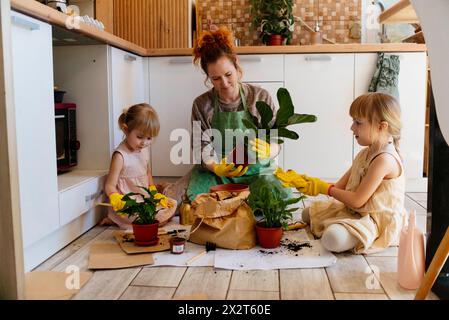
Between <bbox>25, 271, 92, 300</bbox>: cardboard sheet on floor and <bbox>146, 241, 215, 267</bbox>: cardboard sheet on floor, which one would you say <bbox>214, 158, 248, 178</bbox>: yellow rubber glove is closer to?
<bbox>146, 241, 215, 267</bbox>: cardboard sheet on floor

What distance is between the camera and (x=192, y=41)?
328 centimetres

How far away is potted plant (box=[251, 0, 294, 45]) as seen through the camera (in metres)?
3.08

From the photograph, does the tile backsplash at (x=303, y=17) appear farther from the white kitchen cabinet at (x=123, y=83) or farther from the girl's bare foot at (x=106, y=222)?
the girl's bare foot at (x=106, y=222)

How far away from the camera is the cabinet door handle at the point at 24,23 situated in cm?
141

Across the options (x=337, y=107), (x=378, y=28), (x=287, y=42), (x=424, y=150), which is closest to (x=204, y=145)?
(x=337, y=107)

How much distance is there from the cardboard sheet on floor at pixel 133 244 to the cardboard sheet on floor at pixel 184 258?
0.10ft

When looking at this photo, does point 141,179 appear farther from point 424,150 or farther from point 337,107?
point 424,150

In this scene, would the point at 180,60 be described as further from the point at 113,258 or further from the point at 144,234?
the point at 113,258

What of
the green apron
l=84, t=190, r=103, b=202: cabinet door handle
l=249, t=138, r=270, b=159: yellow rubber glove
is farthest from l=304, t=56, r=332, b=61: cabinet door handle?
l=84, t=190, r=103, b=202: cabinet door handle

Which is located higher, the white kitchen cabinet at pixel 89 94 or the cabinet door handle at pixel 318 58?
the cabinet door handle at pixel 318 58

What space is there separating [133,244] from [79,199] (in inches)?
11.6

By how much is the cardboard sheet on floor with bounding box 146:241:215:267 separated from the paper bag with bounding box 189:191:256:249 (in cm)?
6

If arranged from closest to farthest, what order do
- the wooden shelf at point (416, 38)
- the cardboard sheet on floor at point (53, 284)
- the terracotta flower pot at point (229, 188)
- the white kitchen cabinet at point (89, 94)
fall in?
the cardboard sheet on floor at point (53, 284) < the terracotta flower pot at point (229, 188) < the white kitchen cabinet at point (89, 94) < the wooden shelf at point (416, 38)

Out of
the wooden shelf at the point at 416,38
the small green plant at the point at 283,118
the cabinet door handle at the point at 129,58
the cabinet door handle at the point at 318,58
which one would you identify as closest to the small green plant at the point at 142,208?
the small green plant at the point at 283,118
